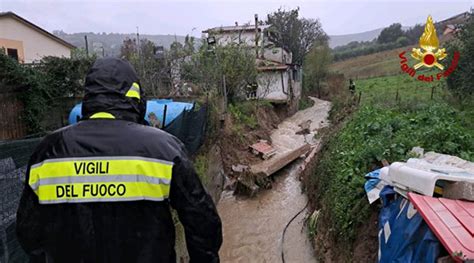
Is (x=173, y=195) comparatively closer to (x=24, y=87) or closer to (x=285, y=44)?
(x=24, y=87)

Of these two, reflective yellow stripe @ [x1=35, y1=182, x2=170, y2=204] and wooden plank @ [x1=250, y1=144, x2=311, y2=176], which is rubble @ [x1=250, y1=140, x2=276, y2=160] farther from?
reflective yellow stripe @ [x1=35, y1=182, x2=170, y2=204]

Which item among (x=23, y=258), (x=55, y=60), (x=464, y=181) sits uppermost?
(x=55, y=60)

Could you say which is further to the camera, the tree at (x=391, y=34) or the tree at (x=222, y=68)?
the tree at (x=391, y=34)

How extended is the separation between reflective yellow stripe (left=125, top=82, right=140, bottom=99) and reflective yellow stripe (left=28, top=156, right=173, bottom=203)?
1.12 feet

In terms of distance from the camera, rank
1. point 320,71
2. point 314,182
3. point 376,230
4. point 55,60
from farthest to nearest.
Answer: point 320,71, point 55,60, point 314,182, point 376,230

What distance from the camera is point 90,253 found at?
5.49 ft

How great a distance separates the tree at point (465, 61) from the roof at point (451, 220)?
7.38 m

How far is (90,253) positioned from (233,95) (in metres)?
13.2

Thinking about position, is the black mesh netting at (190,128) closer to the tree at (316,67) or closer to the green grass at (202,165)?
the green grass at (202,165)

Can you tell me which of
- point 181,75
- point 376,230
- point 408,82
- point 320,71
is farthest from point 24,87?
point 320,71

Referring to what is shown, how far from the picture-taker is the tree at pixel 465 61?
8986mm

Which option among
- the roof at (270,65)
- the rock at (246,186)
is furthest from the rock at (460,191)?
the roof at (270,65)

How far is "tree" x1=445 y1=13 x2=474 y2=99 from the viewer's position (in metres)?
8.99

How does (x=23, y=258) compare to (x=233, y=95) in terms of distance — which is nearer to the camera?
(x=23, y=258)
